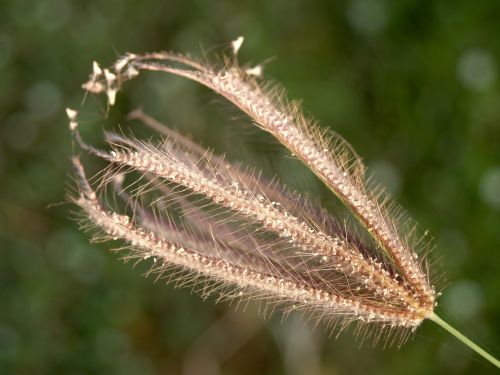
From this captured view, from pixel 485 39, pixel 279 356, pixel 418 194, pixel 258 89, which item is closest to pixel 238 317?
pixel 279 356

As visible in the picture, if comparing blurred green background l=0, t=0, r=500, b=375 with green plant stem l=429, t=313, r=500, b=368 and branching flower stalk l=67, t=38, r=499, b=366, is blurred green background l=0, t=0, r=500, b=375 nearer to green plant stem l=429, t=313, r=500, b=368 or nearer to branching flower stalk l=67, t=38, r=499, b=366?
branching flower stalk l=67, t=38, r=499, b=366

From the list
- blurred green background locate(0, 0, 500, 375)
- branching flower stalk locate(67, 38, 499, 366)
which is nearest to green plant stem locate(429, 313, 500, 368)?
branching flower stalk locate(67, 38, 499, 366)

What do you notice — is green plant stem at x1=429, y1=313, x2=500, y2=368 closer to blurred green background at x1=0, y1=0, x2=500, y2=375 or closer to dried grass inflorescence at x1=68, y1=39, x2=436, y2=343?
dried grass inflorescence at x1=68, y1=39, x2=436, y2=343

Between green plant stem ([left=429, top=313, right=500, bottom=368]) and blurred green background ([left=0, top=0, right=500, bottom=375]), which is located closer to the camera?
green plant stem ([left=429, top=313, right=500, bottom=368])

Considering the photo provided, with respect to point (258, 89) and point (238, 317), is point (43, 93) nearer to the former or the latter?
point (238, 317)

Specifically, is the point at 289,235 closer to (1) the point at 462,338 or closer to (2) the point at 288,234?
(2) the point at 288,234

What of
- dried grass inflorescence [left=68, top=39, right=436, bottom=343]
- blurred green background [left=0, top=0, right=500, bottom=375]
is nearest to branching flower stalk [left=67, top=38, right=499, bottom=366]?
dried grass inflorescence [left=68, top=39, right=436, bottom=343]

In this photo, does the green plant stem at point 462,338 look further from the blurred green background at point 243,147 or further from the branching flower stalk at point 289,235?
the blurred green background at point 243,147

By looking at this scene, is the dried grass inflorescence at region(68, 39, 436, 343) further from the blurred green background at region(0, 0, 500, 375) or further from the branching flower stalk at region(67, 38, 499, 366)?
the blurred green background at region(0, 0, 500, 375)
